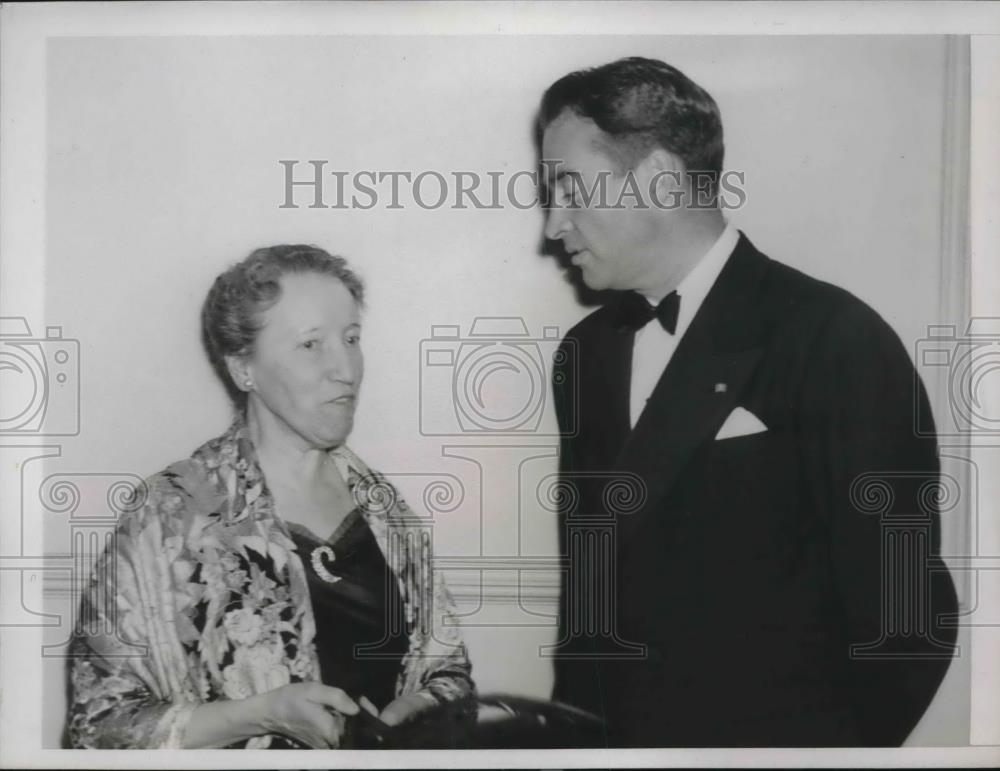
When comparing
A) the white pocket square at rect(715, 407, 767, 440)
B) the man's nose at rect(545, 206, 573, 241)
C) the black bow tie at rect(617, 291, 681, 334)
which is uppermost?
the man's nose at rect(545, 206, 573, 241)

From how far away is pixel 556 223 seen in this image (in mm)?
2152

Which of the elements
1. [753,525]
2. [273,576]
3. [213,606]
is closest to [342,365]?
[273,576]

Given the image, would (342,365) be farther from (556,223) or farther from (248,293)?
(556,223)

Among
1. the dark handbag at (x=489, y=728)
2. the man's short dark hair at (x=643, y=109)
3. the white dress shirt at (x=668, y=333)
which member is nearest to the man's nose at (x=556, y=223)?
the man's short dark hair at (x=643, y=109)

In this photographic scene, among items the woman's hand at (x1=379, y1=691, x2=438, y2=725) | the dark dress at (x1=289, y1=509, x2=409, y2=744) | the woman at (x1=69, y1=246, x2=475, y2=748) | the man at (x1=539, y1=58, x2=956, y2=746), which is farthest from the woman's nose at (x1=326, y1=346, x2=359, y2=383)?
the woman's hand at (x1=379, y1=691, x2=438, y2=725)

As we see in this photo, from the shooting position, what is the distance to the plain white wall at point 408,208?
215cm

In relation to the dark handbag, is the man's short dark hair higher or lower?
higher

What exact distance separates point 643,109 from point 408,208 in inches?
21.8

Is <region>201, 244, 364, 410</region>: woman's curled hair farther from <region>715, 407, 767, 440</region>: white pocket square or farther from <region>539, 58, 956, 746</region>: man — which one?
<region>715, 407, 767, 440</region>: white pocket square

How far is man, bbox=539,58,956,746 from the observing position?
6.94ft

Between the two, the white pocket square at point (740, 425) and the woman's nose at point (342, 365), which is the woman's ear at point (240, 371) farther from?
the white pocket square at point (740, 425)

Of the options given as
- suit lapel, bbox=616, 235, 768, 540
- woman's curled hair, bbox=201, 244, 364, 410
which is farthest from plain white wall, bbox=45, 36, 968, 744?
suit lapel, bbox=616, 235, 768, 540

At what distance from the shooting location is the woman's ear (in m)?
2.13

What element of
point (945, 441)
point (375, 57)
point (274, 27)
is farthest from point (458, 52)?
point (945, 441)
